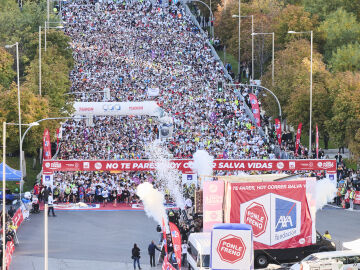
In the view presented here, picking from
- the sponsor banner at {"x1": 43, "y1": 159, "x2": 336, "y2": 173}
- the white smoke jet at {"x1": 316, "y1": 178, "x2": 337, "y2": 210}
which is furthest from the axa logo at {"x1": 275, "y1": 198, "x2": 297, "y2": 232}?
the sponsor banner at {"x1": 43, "y1": 159, "x2": 336, "y2": 173}

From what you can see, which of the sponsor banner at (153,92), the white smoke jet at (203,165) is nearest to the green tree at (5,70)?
the sponsor banner at (153,92)

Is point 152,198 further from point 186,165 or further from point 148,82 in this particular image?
point 148,82

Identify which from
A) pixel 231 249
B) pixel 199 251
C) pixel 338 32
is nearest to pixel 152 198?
pixel 199 251

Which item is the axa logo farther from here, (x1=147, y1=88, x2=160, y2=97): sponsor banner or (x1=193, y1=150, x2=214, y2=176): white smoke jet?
(x1=147, y1=88, x2=160, y2=97): sponsor banner

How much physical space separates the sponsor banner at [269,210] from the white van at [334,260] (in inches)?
68.1

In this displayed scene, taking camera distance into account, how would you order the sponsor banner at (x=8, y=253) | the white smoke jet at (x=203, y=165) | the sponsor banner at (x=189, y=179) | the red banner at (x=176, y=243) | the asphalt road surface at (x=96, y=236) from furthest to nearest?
the sponsor banner at (x=189, y=179), the white smoke jet at (x=203, y=165), the asphalt road surface at (x=96, y=236), the sponsor banner at (x=8, y=253), the red banner at (x=176, y=243)

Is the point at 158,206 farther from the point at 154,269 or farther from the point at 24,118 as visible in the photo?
the point at 24,118

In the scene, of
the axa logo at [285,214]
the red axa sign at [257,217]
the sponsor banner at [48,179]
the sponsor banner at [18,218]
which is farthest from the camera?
the sponsor banner at [48,179]

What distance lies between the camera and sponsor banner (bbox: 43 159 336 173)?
54719mm

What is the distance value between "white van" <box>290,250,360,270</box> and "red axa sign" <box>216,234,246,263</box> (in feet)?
10.3

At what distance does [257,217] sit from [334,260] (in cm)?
363

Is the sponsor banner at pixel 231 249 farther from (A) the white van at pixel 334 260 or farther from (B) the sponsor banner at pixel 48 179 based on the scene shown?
(B) the sponsor banner at pixel 48 179

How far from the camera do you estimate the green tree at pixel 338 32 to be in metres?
97.4

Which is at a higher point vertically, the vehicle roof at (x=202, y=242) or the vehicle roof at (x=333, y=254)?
the vehicle roof at (x=202, y=242)
